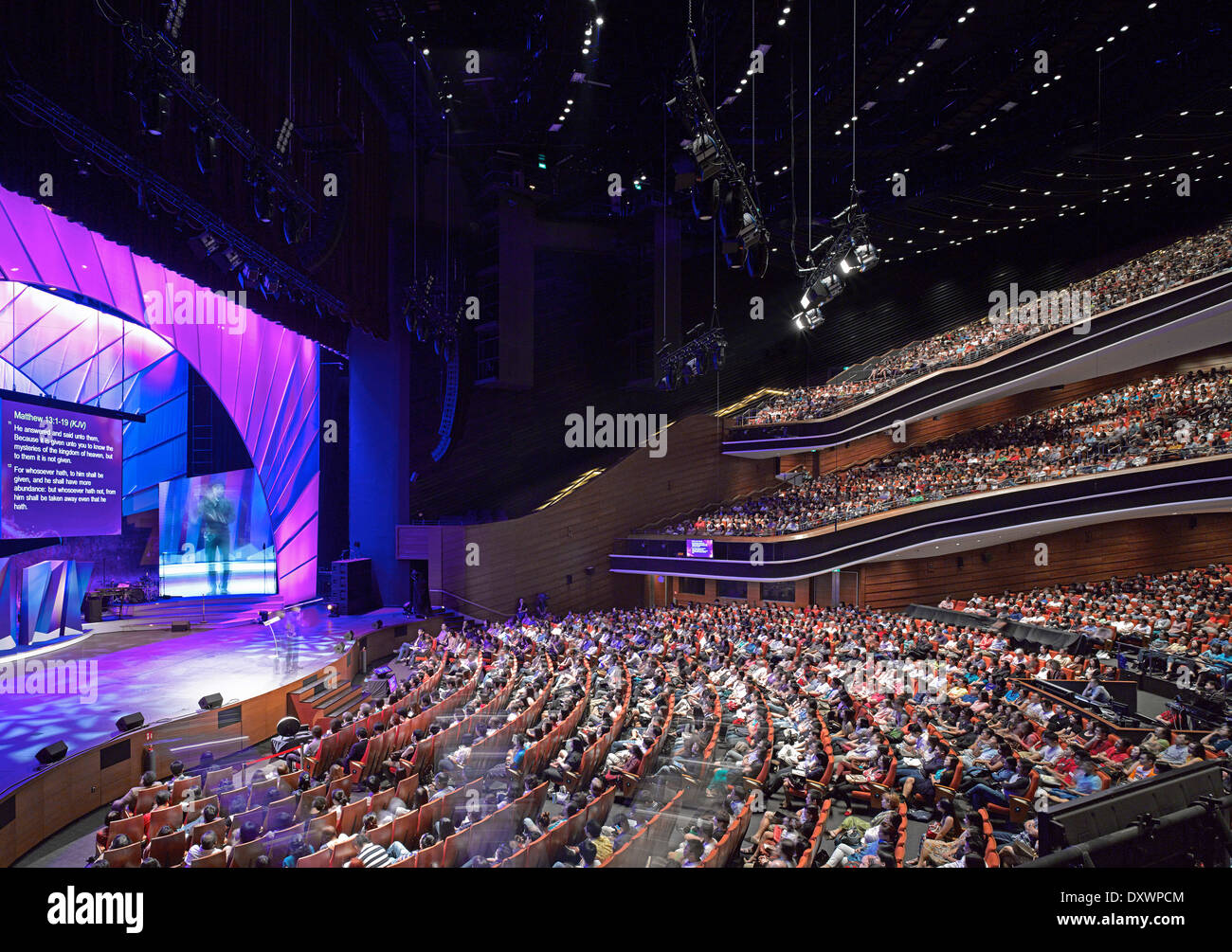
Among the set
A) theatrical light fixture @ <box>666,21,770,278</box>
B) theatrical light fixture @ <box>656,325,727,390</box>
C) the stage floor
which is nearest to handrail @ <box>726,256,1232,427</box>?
theatrical light fixture @ <box>656,325,727,390</box>

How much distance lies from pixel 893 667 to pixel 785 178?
13.3 metres

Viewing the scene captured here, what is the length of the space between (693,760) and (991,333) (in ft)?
63.8

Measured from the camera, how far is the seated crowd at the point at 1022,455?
53.6ft

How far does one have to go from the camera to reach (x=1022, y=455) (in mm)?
19219

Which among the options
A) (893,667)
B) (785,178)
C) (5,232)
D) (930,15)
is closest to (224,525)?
(5,232)

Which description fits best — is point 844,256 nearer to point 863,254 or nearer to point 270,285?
point 863,254

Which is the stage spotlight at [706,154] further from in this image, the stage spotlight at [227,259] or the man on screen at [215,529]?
the man on screen at [215,529]

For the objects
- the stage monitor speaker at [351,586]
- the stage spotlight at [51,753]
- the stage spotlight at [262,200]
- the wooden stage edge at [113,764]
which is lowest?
the wooden stage edge at [113,764]

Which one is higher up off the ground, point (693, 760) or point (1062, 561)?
point (1062, 561)

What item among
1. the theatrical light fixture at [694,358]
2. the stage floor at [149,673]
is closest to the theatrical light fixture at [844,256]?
the theatrical light fixture at [694,358]

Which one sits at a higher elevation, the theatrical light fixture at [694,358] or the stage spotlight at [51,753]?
the theatrical light fixture at [694,358]

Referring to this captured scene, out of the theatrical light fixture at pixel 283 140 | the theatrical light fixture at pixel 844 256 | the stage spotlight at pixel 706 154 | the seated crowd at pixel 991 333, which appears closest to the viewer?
the stage spotlight at pixel 706 154

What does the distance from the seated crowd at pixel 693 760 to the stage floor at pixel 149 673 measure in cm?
142

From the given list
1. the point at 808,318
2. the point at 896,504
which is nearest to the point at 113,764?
the point at 808,318
